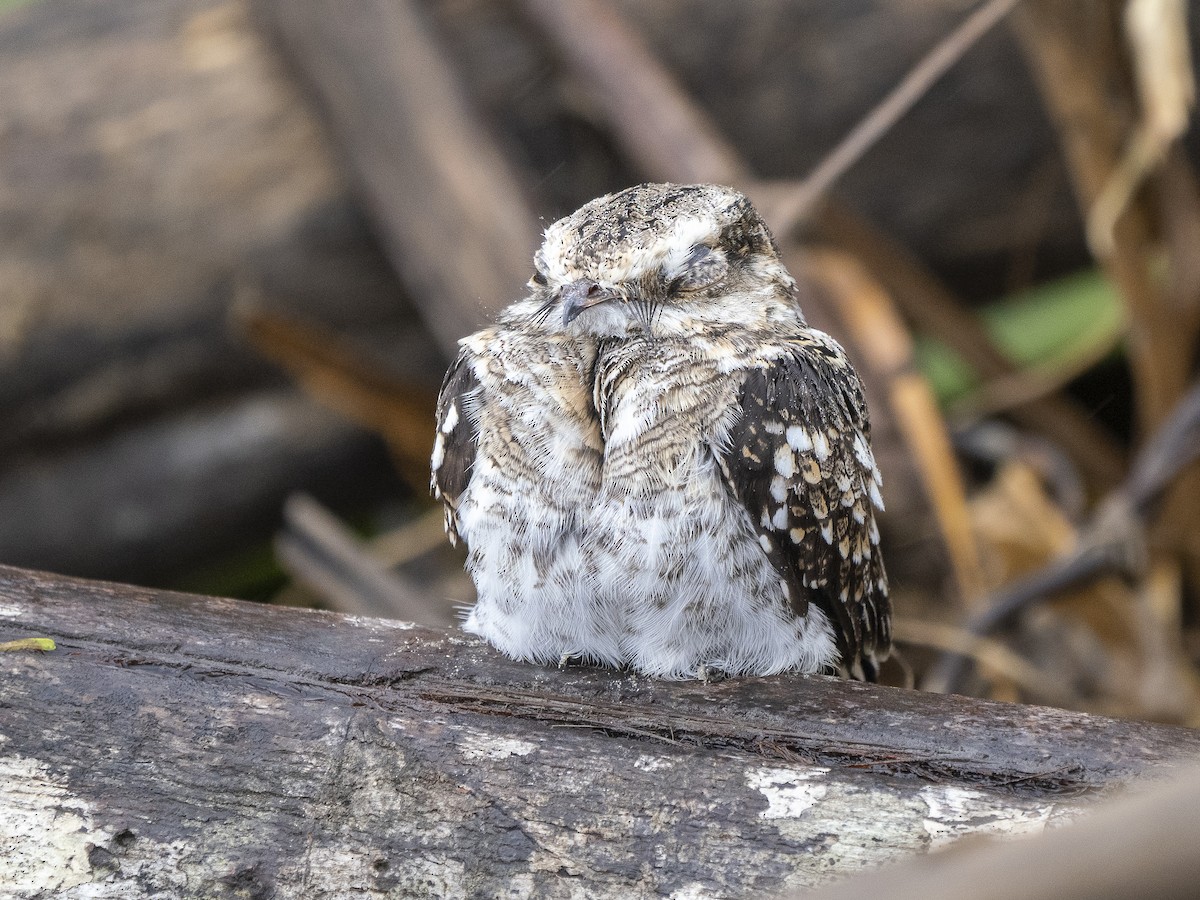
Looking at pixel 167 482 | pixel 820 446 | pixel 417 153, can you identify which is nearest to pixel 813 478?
pixel 820 446

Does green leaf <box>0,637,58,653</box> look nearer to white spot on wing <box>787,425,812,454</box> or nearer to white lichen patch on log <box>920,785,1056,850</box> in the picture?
white spot on wing <box>787,425,812,454</box>

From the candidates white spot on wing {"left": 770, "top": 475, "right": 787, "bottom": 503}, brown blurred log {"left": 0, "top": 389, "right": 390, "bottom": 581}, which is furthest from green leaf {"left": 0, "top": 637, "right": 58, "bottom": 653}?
brown blurred log {"left": 0, "top": 389, "right": 390, "bottom": 581}

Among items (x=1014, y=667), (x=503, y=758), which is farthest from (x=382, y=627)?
(x=1014, y=667)

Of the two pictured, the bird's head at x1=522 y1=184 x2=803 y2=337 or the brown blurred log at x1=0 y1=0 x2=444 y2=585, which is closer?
the bird's head at x1=522 y1=184 x2=803 y2=337

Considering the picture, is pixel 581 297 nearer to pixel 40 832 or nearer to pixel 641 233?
pixel 641 233

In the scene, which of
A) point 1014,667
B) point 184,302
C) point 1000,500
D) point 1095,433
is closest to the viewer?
point 1014,667

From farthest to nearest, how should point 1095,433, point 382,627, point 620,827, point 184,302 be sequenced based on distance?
point 1095,433
point 184,302
point 382,627
point 620,827

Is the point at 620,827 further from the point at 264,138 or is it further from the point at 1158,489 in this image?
the point at 264,138
